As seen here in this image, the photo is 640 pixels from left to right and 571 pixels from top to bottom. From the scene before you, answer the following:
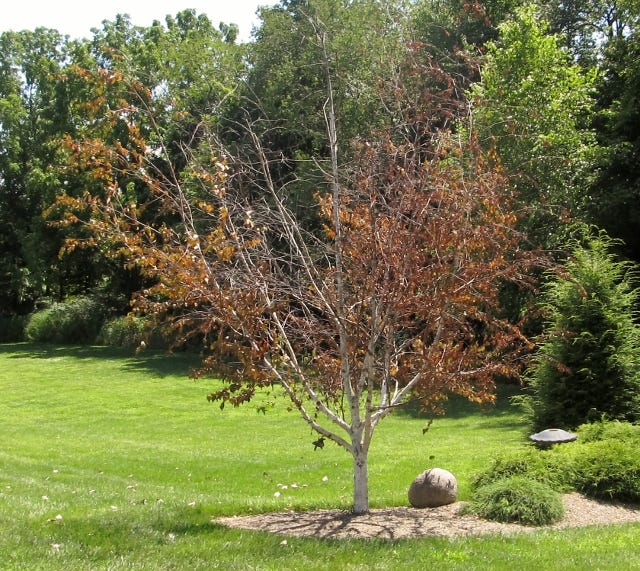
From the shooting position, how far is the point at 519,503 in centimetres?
710

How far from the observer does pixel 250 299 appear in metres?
6.25

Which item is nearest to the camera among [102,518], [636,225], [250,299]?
[250,299]

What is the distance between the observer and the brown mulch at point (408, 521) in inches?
256

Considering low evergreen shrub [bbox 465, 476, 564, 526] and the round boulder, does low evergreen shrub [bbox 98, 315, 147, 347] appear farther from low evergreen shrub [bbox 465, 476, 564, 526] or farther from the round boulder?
low evergreen shrub [bbox 465, 476, 564, 526]

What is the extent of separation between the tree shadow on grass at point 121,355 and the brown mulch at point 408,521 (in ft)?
63.5

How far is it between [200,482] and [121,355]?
2361 centimetres

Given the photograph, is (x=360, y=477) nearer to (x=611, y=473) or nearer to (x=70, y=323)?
(x=611, y=473)

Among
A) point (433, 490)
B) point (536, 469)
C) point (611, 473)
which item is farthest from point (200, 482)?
point (611, 473)

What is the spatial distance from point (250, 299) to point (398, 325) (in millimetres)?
1510

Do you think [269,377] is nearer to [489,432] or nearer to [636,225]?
[489,432]

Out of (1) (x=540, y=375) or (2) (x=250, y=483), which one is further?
(1) (x=540, y=375)

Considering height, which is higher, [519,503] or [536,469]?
[536,469]

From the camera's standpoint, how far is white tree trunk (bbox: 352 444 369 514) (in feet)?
22.5

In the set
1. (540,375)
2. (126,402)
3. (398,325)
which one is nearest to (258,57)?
(126,402)
